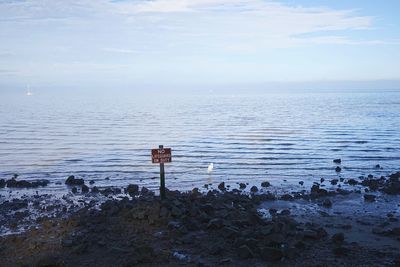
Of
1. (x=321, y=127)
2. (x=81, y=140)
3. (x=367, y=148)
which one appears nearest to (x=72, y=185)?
(x=81, y=140)

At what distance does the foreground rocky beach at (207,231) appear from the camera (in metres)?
10.7

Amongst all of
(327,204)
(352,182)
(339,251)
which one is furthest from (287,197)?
(339,251)

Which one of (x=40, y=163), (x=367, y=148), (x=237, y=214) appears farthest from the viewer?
(x=367, y=148)

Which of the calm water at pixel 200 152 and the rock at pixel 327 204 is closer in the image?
the rock at pixel 327 204

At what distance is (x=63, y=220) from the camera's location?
1417 cm

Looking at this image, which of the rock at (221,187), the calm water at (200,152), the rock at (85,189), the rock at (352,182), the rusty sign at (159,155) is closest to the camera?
the rusty sign at (159,155)

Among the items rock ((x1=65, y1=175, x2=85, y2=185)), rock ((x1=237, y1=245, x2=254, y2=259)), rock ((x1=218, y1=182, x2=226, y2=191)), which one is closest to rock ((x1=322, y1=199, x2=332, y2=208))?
rock ((x1=218, y1=182, x2=226, y2=191))

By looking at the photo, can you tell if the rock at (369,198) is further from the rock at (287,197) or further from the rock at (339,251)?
the rock at (339,251)

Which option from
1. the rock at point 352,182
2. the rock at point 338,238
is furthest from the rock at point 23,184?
the rock at point 352,182

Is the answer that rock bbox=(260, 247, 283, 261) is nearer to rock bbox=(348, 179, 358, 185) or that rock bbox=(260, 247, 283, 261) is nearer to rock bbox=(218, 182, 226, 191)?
rock bbox=(218, 182, 226, 191)

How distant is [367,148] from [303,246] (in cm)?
2331

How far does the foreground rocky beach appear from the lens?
35.2 feet

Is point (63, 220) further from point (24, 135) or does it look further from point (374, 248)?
point (24, 135)

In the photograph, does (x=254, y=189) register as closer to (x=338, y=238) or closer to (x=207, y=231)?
(x=207, y=231)
